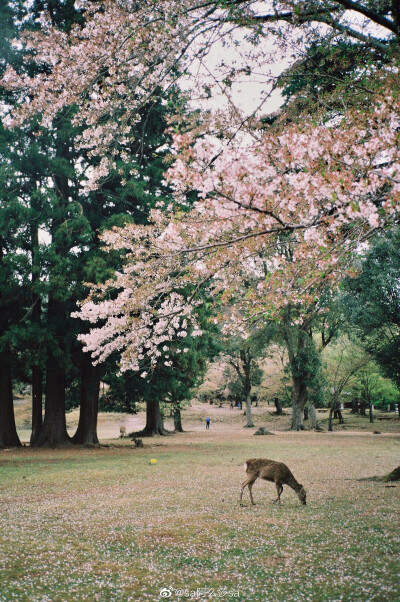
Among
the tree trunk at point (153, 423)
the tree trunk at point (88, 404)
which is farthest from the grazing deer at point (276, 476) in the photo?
the tree trunk at point (153, 423)

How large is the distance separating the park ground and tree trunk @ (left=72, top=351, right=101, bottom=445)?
693 cm

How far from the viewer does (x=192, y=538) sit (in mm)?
5977

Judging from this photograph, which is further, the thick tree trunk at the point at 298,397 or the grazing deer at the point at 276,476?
the thick tree trunk at the point at 298,397

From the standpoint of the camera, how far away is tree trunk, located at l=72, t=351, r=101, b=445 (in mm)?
19266

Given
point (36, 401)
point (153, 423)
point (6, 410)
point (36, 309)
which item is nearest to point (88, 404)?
point (36, 401)

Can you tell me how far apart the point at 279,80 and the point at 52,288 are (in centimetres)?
1110

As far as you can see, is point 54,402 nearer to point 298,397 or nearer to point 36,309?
point 36,309

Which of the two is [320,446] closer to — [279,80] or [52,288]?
[52,288]

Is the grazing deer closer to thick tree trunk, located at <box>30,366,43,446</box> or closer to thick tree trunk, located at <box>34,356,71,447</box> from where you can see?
thick tree trunk, located at <box>34,356,71,447</box>

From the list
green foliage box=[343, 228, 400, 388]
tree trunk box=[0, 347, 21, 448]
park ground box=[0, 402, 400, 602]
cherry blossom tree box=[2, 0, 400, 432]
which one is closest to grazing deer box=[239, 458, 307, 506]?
park ground box=[0, 402, 400, 602]

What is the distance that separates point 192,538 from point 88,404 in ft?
49.6

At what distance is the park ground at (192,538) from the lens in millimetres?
4371

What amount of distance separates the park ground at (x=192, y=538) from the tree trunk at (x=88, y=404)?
6.93 metres

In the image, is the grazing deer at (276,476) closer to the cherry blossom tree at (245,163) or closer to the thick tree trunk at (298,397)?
the cherry blossom tree at (245,163)
